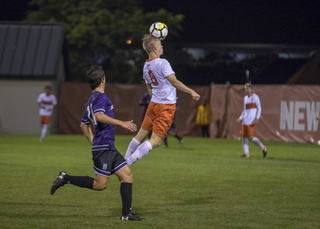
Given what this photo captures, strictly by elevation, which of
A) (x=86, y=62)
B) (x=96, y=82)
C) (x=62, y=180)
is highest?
(x=86, y=62)

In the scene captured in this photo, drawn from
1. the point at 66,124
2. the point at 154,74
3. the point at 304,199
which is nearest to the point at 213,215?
the point at 304,199

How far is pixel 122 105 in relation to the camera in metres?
26.1

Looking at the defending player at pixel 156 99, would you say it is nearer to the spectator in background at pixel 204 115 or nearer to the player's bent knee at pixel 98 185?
the player's bent knee at pixel 98 185

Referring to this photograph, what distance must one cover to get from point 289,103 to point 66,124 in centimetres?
1179

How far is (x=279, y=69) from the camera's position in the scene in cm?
3969

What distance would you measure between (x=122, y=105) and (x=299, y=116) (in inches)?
370

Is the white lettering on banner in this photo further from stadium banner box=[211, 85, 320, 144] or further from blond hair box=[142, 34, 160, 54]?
blond hair box=[142, 34, 160, 54]

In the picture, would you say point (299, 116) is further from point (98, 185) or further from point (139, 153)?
point (98, 185)

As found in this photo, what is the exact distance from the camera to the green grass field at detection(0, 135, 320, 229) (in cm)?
602

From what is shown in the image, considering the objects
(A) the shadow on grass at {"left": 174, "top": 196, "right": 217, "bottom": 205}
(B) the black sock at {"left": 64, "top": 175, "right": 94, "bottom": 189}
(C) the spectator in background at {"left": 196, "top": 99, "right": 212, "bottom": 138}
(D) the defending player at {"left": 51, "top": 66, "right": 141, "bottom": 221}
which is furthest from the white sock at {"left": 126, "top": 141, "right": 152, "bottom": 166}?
(C) the spectator in background at {"left": 196, "top": 99, "right": 212, "bottom": 138}

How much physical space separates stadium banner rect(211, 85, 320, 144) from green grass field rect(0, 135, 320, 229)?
7.29 metres

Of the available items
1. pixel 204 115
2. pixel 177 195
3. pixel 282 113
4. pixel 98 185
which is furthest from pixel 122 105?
pixel 98 185

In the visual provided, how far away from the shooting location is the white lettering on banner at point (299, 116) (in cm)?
2042

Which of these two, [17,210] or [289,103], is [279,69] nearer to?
[289,103]
